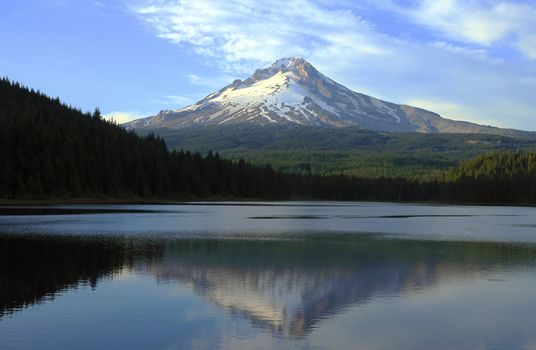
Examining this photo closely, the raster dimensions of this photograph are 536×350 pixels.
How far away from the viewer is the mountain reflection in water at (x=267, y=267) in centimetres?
2948

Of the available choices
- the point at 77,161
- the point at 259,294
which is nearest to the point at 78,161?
the point at 77,161

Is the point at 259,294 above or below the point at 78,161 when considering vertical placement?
below

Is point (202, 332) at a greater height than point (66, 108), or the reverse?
point (66, 108)

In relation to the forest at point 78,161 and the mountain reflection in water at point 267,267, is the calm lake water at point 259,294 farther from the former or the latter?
the forest at point 78,161

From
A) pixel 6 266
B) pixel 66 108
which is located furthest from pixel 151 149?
pixel 6 266

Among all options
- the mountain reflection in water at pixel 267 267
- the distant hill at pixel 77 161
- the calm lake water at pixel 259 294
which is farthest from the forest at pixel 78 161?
the mountain reflection in water at pixel 267 267

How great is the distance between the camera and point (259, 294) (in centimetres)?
3188

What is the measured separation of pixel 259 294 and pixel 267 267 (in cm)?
985

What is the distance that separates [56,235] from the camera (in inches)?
2311

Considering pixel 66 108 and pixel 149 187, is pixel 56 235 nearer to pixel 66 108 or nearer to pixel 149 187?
pixel 149 187

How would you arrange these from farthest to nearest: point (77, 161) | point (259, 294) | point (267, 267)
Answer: point (77, 161), point (267, 267), point (259, 294)

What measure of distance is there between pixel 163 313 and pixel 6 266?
1571 centimetres

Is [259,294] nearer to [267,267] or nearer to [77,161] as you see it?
[267,267]

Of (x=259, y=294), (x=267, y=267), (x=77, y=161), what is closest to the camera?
(x=259, y=294)
